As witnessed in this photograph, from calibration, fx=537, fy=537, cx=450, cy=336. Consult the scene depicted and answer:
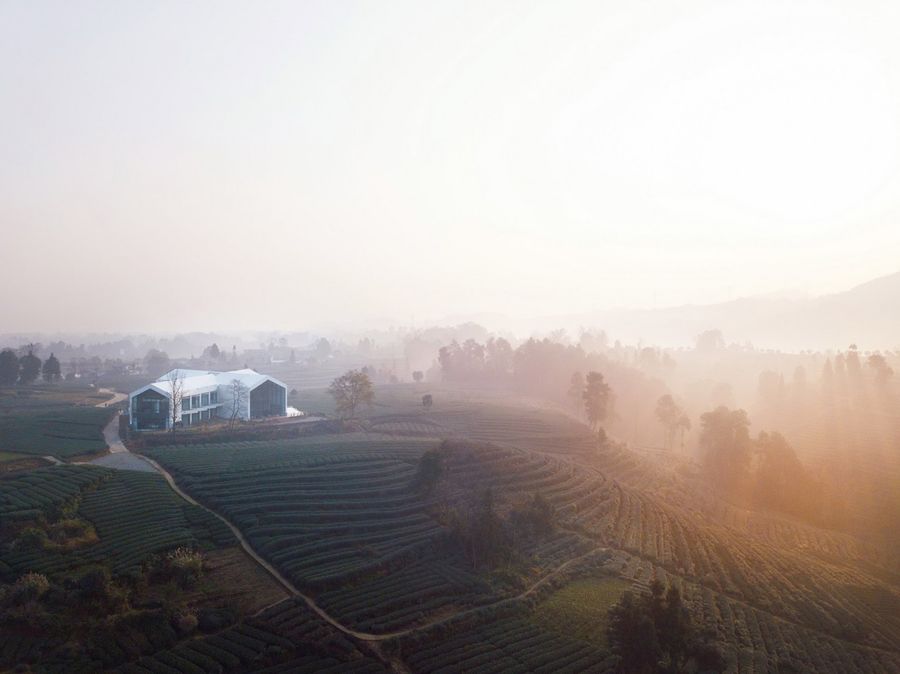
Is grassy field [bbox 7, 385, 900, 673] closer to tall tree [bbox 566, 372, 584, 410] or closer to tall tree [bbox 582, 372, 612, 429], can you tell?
tall tree [bbox 582, 372, 612, 429]

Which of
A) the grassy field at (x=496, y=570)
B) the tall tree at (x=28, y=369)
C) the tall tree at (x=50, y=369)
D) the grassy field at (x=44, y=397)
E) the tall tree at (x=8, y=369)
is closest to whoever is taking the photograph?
the grassy field at (x=496, y=570)

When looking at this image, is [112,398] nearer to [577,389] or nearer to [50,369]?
[50,369]

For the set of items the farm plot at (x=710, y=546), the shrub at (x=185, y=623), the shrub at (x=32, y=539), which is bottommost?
the farm plot at (x=710, y=546)

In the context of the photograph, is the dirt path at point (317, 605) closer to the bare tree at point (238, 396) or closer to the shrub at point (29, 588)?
the shrub at point (29, 588)

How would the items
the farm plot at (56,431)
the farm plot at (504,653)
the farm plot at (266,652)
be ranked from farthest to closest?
the farm plot at (56,431) < the farm plot at (504,653) < the farm plot at (266,652)

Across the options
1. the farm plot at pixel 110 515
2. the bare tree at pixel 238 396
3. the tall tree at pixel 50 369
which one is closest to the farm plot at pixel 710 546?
the farm plot at pixel 110 515

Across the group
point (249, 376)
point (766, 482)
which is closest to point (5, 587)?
point (249, 376)

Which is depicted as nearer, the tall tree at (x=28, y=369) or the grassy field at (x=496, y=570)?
the grassy field at (x=496, y=570)
